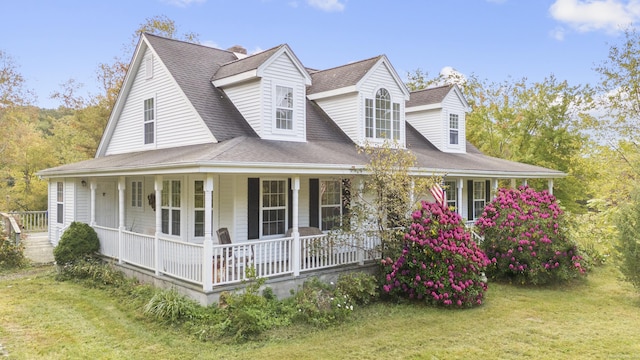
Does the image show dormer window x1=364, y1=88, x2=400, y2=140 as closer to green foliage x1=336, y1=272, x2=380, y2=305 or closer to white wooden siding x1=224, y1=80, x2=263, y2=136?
white wooden siding x1=224, y1=80, x2=263, y2=136

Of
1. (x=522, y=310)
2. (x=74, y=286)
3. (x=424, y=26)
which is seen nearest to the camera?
(x=522, y=310)

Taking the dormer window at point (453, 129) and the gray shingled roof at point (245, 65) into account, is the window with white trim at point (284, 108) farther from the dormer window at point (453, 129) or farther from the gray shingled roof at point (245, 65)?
the dormer window at point (453, 129)

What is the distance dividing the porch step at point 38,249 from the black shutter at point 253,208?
7947 mm

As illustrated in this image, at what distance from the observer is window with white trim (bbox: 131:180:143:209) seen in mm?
13602

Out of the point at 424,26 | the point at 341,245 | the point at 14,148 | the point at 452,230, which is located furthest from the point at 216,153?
the point at 14,148

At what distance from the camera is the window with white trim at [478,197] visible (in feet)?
56.1

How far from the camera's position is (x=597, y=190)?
23.2m

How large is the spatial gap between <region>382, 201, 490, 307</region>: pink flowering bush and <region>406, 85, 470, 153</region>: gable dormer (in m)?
7.86

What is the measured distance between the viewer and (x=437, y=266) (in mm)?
9430

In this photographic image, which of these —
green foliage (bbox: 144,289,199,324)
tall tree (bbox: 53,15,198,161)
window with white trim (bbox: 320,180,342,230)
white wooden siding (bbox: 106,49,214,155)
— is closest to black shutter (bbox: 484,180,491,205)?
window with white trim (bbox: 320,180,342,230)

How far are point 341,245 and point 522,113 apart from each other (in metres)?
19.2

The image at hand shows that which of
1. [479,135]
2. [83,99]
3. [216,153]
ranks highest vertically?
[83,99]

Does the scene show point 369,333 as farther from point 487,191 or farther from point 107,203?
point 487,191

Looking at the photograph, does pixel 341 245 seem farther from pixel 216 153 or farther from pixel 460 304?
pixel 216 153
